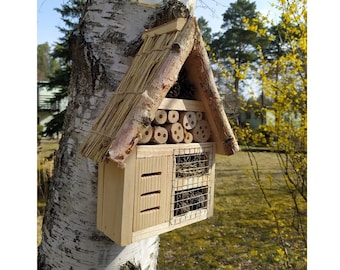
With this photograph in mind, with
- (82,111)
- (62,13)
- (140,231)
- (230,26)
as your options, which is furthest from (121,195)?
(230,26)

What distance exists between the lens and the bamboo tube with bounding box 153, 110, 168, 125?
45 cm

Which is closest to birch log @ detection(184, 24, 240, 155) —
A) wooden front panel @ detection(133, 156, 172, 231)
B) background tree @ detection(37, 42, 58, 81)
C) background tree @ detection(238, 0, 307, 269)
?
wooden front panel @ detection(133, 156, 172, 231)

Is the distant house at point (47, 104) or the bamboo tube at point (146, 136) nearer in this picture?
the bamboo tube at point (146, 136)

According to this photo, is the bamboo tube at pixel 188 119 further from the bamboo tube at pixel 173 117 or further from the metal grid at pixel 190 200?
the metal grid at pixel 190 200

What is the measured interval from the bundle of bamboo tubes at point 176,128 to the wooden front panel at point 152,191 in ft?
0.10

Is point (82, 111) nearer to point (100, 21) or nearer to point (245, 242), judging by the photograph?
point (100, 21)

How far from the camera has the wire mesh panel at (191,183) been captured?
1.62ft

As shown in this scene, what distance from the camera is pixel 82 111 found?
20.6 inches

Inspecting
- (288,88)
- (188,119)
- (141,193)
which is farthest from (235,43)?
(141,193)

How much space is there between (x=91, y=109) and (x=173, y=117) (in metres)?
0.15

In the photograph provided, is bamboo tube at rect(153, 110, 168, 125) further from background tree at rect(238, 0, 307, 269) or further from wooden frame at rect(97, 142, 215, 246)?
background tree at rect(238, 0, 307, 269)

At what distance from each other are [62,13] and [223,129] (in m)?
0.80

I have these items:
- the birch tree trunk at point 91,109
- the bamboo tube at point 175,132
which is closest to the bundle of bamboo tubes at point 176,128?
the bamboo tube at point 175,132

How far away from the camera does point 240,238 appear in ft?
5.53
